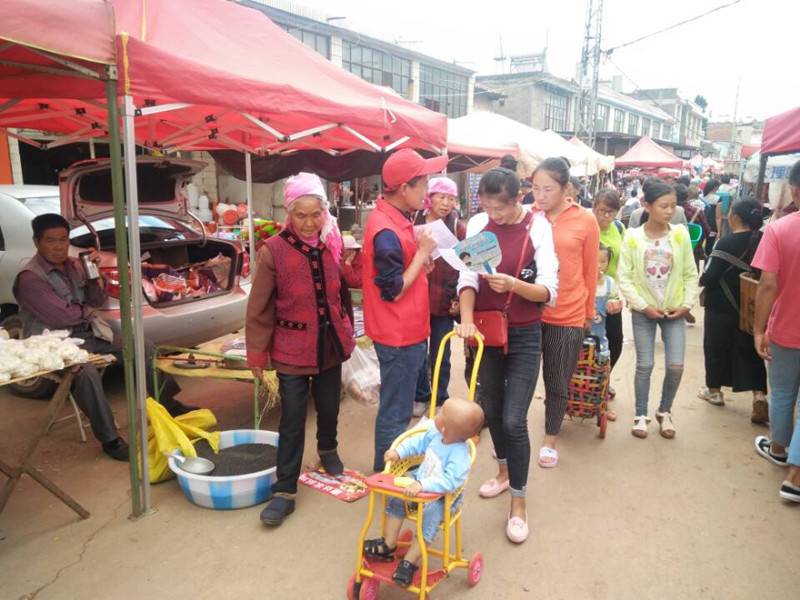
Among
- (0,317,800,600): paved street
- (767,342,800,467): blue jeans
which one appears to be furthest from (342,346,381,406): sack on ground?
(767,342,800,467): blue jeans

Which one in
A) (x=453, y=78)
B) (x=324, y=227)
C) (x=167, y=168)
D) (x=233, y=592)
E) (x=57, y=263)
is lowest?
(x=233, y=592)

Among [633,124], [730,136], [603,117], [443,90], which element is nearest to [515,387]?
[443,90]

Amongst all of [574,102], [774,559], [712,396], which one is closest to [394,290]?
[774,559]

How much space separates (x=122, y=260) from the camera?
278cm

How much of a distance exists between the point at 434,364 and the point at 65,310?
2.61m

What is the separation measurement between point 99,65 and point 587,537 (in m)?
3.40

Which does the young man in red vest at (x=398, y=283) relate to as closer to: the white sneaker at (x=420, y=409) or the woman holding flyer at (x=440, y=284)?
the woman holding flyer at (x=440, y=284)

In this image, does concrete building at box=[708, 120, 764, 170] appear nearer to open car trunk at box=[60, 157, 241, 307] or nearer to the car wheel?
open car trunk at box=[60, 157, 241, 307]

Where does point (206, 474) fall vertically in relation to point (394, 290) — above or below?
below

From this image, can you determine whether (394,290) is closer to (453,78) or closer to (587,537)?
(587,537)

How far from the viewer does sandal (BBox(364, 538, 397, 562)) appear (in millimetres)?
2375

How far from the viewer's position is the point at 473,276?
280 centimetres

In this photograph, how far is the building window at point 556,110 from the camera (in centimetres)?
3444

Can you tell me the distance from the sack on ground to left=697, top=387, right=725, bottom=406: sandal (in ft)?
9.40
